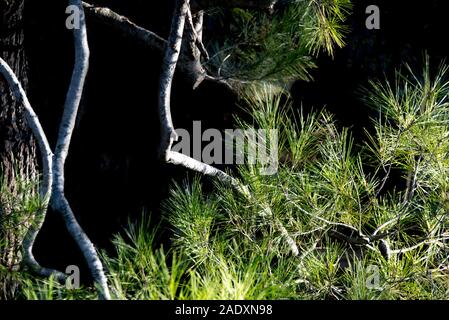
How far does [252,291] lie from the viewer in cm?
143

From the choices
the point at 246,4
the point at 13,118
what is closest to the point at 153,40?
the point at 246,4

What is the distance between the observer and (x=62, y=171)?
1.69m

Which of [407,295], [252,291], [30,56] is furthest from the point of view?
[30,56]

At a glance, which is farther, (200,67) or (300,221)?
(200,67)

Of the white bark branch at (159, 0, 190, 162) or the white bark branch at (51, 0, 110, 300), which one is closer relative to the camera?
the white bark branch at (51, 0, 110, 300)

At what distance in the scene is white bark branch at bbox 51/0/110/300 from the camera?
1512 millimetres

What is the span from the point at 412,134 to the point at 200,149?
0.84 meters

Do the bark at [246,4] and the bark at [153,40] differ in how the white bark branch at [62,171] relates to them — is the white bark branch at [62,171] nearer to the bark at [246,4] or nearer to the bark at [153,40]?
the bark at [153,40]

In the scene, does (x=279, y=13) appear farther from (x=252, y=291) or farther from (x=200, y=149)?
(x=252, y=291)

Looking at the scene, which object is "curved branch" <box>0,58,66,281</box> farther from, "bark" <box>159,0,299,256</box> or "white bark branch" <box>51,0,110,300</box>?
"bark" <box>159,0,299,256</box>

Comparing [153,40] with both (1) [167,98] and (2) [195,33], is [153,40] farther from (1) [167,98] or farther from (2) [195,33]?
(1) [167,98]

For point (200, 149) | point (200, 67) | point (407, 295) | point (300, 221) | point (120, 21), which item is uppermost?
point (120, 21)

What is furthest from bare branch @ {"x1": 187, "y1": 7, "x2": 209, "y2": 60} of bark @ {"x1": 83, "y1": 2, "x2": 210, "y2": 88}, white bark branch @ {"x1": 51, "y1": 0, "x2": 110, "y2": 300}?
white bark branch @ {"x1": 51, "y1": 0, "x2": 110, "y2": 300}
